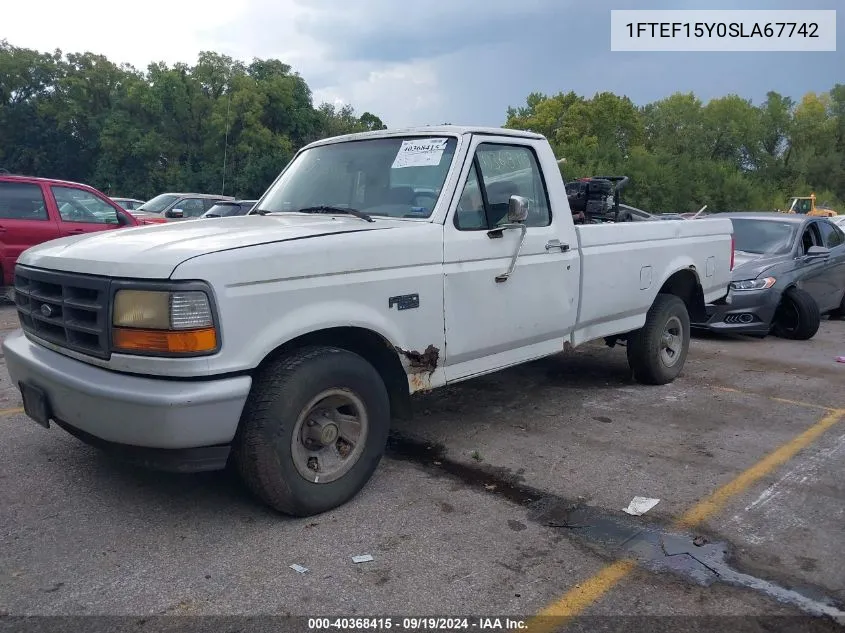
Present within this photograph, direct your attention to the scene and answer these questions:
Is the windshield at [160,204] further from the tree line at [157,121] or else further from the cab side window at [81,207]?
the tree line at [157,121]

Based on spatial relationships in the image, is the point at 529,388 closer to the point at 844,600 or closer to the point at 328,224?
the point at 328,224

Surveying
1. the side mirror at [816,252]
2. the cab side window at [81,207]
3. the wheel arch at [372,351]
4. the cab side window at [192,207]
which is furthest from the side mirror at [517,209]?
the cab side window at [192,207]

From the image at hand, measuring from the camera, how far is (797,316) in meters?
8.84

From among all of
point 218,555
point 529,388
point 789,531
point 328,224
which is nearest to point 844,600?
point 789,531

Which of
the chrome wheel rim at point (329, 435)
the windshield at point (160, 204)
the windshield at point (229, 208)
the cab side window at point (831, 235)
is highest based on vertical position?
the windshield at point (160, 204)

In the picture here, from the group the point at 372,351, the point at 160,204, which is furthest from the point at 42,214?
the point at 372,351

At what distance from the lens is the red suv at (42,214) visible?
960cm

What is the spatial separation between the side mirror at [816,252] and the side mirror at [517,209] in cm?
649

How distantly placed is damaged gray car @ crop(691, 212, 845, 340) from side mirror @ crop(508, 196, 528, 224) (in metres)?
4.04

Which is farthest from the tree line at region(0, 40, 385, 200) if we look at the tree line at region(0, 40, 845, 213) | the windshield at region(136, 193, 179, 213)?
the windshield at region(136, 193, 179, 213)

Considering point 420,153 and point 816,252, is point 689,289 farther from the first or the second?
point 816,252

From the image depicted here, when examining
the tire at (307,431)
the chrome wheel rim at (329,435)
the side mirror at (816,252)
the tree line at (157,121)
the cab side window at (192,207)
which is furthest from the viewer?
the tree line at (157,121)

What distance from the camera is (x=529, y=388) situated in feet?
20.3

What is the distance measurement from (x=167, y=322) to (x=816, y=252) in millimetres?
8614
